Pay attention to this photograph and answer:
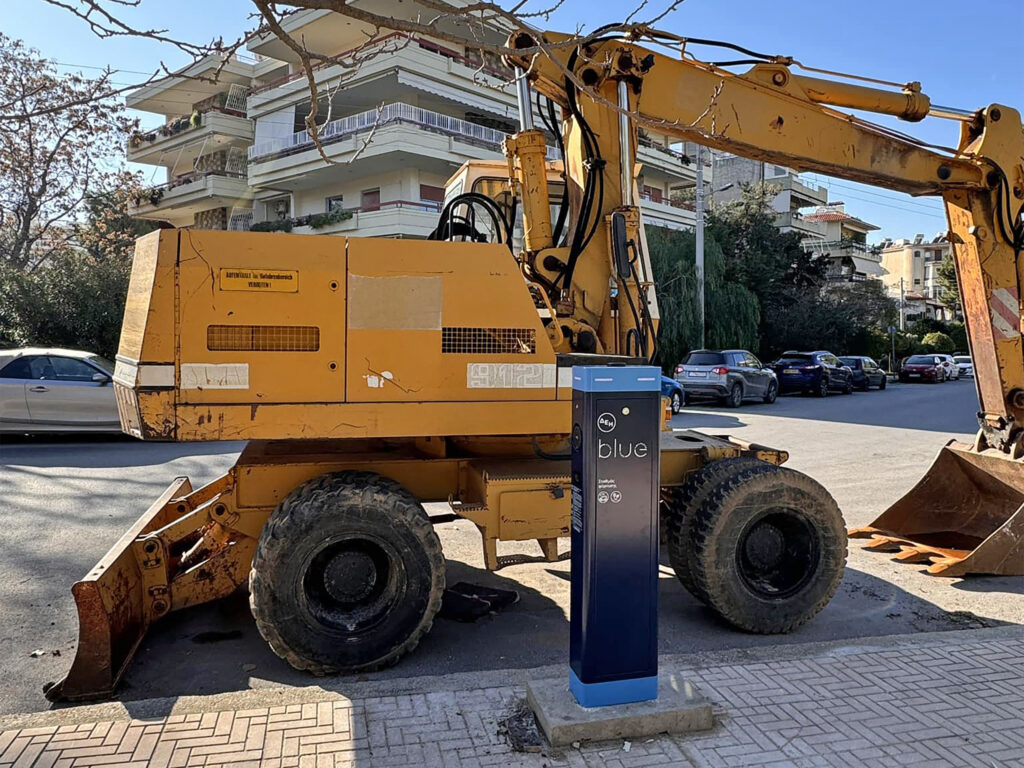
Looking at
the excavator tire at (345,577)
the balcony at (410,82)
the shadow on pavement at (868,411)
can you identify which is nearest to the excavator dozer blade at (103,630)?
the excavator tire at (345,577)

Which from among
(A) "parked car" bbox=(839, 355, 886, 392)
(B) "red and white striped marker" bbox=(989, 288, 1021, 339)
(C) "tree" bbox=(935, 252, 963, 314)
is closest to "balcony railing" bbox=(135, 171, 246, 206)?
(A) "parked car" bbox=(839, 355, 886, 392)

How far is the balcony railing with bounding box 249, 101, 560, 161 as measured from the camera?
27844 mm

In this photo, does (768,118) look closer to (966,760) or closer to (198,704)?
(966,760)

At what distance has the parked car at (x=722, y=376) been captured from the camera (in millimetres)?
22391

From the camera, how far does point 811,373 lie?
28.3 m

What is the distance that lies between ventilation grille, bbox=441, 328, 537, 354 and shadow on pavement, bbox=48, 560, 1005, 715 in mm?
1945

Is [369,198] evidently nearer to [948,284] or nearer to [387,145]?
[387,145]

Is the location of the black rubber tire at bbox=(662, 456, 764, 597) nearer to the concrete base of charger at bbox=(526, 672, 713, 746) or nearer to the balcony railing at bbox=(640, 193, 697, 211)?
the concrete base of charger at bbox=(526, 672, 713, 746)

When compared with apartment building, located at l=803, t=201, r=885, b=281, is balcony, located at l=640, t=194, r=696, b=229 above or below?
below

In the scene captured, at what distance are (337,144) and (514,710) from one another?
27904 millimetres

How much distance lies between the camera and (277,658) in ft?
15.9

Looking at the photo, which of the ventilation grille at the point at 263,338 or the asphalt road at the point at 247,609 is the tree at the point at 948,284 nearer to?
the asphalt road at the point at 247,609

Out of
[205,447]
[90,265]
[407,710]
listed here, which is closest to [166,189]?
[90,265]

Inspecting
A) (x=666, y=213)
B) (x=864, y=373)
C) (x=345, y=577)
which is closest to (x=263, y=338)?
(x=345, y=577)
